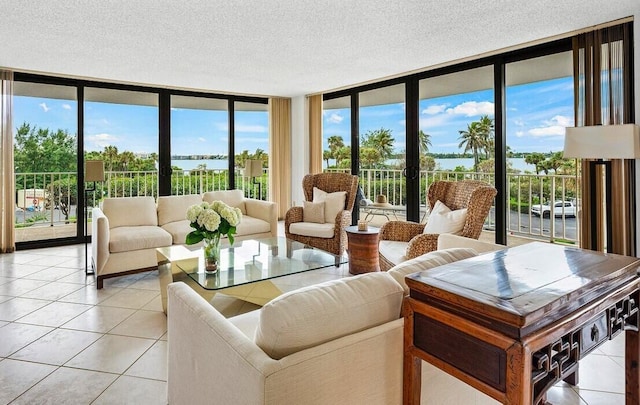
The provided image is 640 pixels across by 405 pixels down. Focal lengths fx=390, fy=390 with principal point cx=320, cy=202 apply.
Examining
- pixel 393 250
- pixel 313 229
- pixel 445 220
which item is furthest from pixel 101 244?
pixel 445 220

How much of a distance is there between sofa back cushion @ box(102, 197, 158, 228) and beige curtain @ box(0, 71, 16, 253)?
171 cm

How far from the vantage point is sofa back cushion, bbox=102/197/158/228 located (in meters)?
4.36

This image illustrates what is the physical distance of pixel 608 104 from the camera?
3510mm

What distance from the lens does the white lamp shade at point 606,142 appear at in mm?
2930

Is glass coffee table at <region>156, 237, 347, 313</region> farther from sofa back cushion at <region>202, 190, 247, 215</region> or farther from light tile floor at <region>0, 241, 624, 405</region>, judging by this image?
sofa back cushion at <region>202, 190, 247, 215</region>

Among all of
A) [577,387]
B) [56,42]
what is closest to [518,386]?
[577,387]

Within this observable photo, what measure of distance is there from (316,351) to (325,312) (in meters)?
0.12

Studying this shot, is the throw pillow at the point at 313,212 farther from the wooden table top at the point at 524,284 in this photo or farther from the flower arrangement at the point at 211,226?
the wooden table top at the point at 524,284

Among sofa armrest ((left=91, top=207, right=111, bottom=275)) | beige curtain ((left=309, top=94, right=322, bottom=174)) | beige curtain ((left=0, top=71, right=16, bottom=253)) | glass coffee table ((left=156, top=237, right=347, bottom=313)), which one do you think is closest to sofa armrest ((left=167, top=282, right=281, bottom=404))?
glass coffee table ((left=156, top=237, right=347, bottom=313))

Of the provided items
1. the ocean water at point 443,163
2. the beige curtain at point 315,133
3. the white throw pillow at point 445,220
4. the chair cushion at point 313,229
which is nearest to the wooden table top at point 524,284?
the white throw pillow at point 445,220

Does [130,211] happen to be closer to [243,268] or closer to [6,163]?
[6,163]

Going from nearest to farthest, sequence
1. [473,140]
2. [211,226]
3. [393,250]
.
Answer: [211,226]
[393,250]
[473,140]

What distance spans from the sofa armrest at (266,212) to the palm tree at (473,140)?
107 inches

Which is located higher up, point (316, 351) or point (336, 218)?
point (336, 218)
